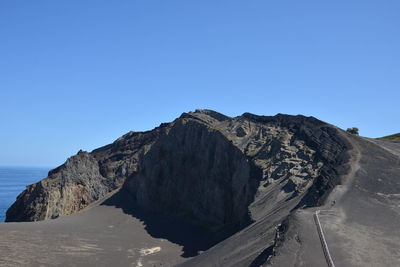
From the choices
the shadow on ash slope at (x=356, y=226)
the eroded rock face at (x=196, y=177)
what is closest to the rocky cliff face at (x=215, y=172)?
the eroded rock face at (x=196, y=177)

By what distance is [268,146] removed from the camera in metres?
56.7

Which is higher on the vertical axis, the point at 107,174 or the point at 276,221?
the point at 107,174

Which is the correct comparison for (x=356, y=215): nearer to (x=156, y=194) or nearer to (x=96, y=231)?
(x=96, y=231)

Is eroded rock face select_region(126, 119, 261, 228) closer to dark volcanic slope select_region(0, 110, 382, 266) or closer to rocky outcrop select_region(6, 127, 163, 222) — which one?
dark volcanic slope select_region(0, 110, 382, 266)

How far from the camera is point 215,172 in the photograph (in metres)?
66.1

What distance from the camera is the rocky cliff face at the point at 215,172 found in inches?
1710

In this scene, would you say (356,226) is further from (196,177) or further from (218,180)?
(196,177)

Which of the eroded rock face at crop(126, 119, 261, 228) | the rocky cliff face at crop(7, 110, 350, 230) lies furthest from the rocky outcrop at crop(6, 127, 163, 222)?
the eroded rock face at crop(126, 119, 261, 228)

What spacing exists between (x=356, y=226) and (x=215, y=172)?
1666 inches

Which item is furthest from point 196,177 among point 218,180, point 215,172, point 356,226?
point 356,226

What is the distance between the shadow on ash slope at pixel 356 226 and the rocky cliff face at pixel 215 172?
7.46ft

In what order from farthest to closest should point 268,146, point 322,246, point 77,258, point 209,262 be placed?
1. point 268,146
2. point 77,258
3. point 209,262
4. point 322,246

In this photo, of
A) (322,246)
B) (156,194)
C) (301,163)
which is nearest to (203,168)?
(156,194)

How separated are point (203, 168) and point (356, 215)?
45.6m
